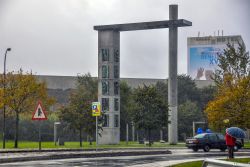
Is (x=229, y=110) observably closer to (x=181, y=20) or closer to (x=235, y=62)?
(x=235, y=62)

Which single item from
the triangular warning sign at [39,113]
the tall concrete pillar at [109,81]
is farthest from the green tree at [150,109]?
the triangular warning sign at [39,113]

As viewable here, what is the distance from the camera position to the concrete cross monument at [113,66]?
6462 cm

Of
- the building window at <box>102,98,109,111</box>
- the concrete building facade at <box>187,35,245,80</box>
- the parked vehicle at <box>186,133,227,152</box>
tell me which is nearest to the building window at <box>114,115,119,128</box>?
the building window at <box>102,98,109,111</box>

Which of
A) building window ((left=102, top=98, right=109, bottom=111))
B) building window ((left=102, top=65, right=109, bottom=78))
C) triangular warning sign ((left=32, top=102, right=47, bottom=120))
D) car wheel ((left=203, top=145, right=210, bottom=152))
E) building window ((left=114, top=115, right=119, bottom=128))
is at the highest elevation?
building window ((left=102, top=65, right=109, bottom=78))

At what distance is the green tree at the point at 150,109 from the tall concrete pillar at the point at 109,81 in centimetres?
589

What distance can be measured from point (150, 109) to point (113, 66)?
7.75 metres

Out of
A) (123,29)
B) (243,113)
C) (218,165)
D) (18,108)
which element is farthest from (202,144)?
(218,165)

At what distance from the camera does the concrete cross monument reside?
64.6 metres

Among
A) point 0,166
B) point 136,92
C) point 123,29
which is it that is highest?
point 123,29

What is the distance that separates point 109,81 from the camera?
6506cm

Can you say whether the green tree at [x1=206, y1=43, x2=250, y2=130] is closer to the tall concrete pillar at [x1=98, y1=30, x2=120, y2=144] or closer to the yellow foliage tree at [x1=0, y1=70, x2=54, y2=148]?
the tall concrete pillar at [x1=98, y1=30, x2=120, y2=144]

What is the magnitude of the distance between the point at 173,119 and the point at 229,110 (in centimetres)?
863

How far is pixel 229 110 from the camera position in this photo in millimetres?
59062

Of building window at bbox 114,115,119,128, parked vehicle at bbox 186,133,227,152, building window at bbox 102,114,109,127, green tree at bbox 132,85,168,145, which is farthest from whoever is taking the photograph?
building window at bbox 114,115,119,128
